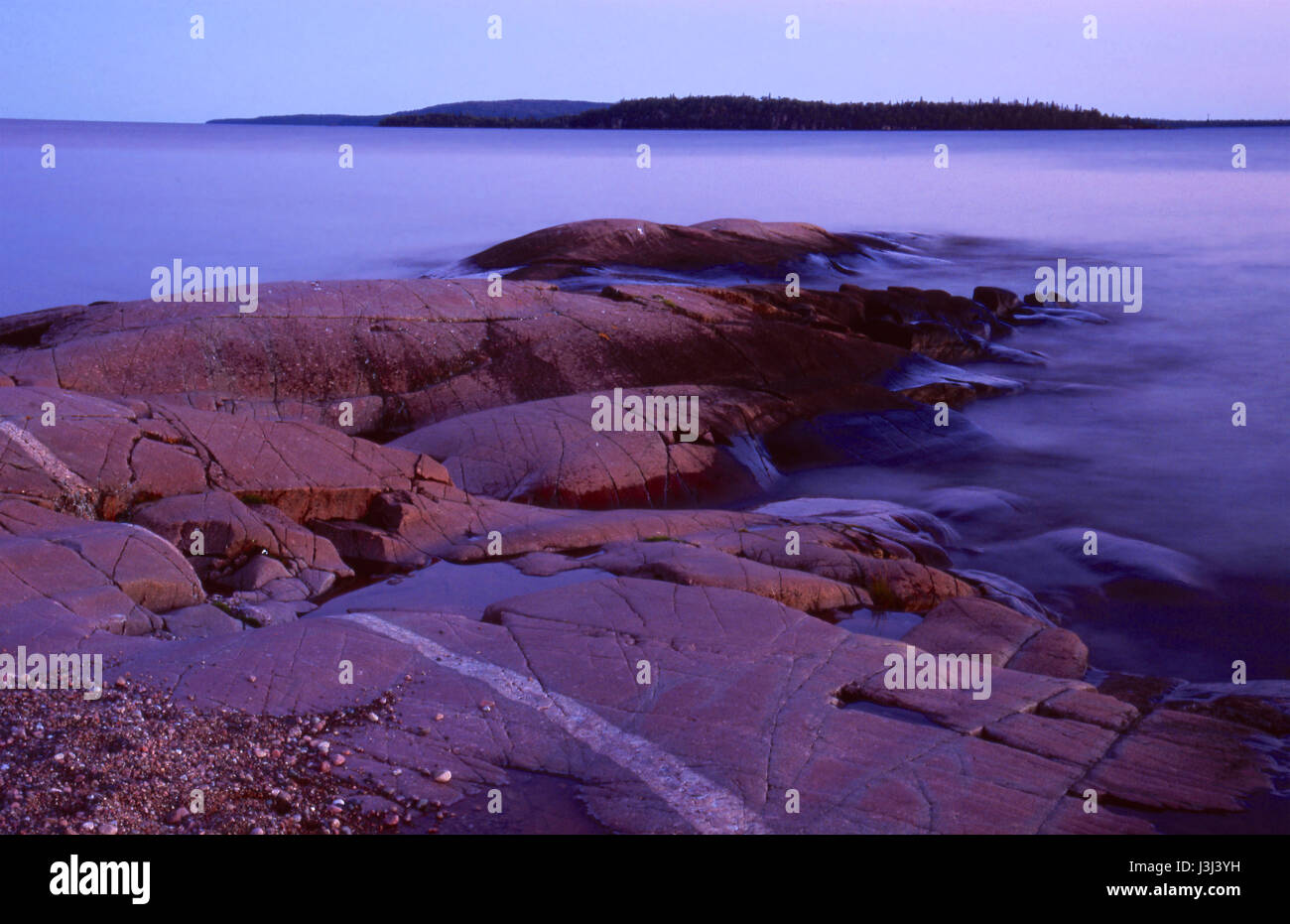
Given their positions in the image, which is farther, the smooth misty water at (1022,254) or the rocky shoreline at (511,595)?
the smooth misty water at (1022,254)

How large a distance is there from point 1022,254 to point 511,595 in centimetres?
3975

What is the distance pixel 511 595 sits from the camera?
9.31 metres

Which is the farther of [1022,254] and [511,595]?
[1022,254]

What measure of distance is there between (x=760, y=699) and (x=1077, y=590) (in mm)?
6328

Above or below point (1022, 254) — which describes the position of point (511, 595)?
below

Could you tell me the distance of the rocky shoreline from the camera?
6164mm

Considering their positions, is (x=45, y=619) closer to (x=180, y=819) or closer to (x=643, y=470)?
(x=180, y=819)

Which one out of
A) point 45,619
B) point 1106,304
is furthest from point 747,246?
point 45,619

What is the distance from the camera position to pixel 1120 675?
9438mm

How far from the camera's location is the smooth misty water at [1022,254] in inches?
598

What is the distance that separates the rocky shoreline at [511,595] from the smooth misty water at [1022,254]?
2.29m

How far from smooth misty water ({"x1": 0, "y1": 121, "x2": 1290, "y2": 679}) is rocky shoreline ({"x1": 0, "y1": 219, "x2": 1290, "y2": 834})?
2.29 m

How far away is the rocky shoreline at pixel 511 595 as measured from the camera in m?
6.16

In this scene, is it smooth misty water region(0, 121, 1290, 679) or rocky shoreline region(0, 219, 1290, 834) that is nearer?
rocky shoreline region(0, 219, 1290, 834)
